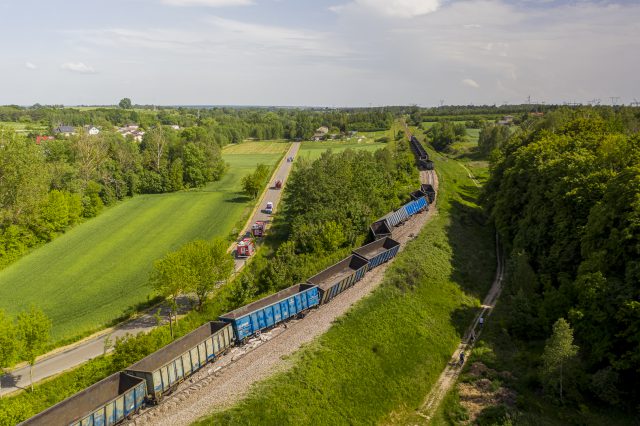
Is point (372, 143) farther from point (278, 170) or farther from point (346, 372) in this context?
point (346, 372)

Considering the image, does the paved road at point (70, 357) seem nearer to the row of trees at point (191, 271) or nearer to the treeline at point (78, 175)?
the row of trees at point (191, 271)

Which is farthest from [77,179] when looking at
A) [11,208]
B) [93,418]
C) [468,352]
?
[468,352]

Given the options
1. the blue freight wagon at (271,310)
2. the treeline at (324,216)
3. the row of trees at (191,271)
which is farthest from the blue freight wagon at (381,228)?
the row of trees at (191,271)

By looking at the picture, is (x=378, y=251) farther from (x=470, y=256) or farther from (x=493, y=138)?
(x=493, y=138)

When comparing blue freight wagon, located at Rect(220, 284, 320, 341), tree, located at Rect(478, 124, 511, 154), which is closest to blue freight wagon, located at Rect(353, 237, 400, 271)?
blue freight wagon, located at Rect(220, 284, 320, 341)

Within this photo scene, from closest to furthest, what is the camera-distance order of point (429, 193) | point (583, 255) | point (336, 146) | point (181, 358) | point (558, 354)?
point (181, 358) < point (558, 354) < point (583, 255) < point (429, 193) < point (336, 146)

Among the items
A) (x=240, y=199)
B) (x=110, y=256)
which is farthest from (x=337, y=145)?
(x=110, y=256)

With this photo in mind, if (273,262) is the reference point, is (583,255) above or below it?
above

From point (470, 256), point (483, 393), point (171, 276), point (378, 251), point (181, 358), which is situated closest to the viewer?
point (181, 358)
